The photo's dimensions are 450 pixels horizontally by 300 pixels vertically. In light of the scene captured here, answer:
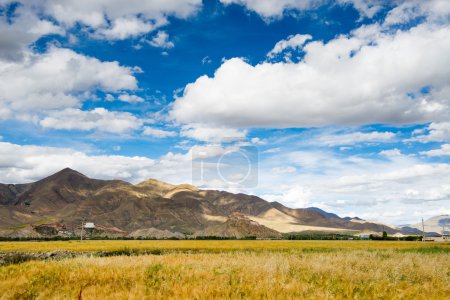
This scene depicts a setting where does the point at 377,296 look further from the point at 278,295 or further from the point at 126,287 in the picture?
the point at 126,287

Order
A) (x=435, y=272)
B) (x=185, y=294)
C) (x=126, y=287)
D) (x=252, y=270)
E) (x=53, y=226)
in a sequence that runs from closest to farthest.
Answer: (x=185, y=294), (x=126, y=287), (x=252, y=270), (x=435, y=272), (x=53, y=226)

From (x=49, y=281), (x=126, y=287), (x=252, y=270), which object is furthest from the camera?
(x=252, y=270)

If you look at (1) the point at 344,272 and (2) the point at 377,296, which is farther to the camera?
(1) the point at 344,272

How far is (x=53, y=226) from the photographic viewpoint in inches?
7746

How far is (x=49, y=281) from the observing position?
39.3 feet

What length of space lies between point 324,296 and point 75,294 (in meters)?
6.12

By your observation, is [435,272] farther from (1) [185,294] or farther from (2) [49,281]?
(2) [49,281]

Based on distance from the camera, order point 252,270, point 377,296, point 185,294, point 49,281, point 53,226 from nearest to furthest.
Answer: point 185,294, point 377,296, point 49,281, point 252,270, point 53,226

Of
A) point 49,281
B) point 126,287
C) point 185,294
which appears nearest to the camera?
point 185,294

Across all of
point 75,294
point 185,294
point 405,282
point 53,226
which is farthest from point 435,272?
point 53,226

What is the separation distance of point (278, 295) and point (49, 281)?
716cm

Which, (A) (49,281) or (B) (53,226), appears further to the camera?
(B) (53,226)

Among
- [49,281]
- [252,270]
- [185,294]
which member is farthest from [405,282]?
[49,281]

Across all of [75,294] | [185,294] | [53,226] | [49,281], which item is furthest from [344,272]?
[53,226]
